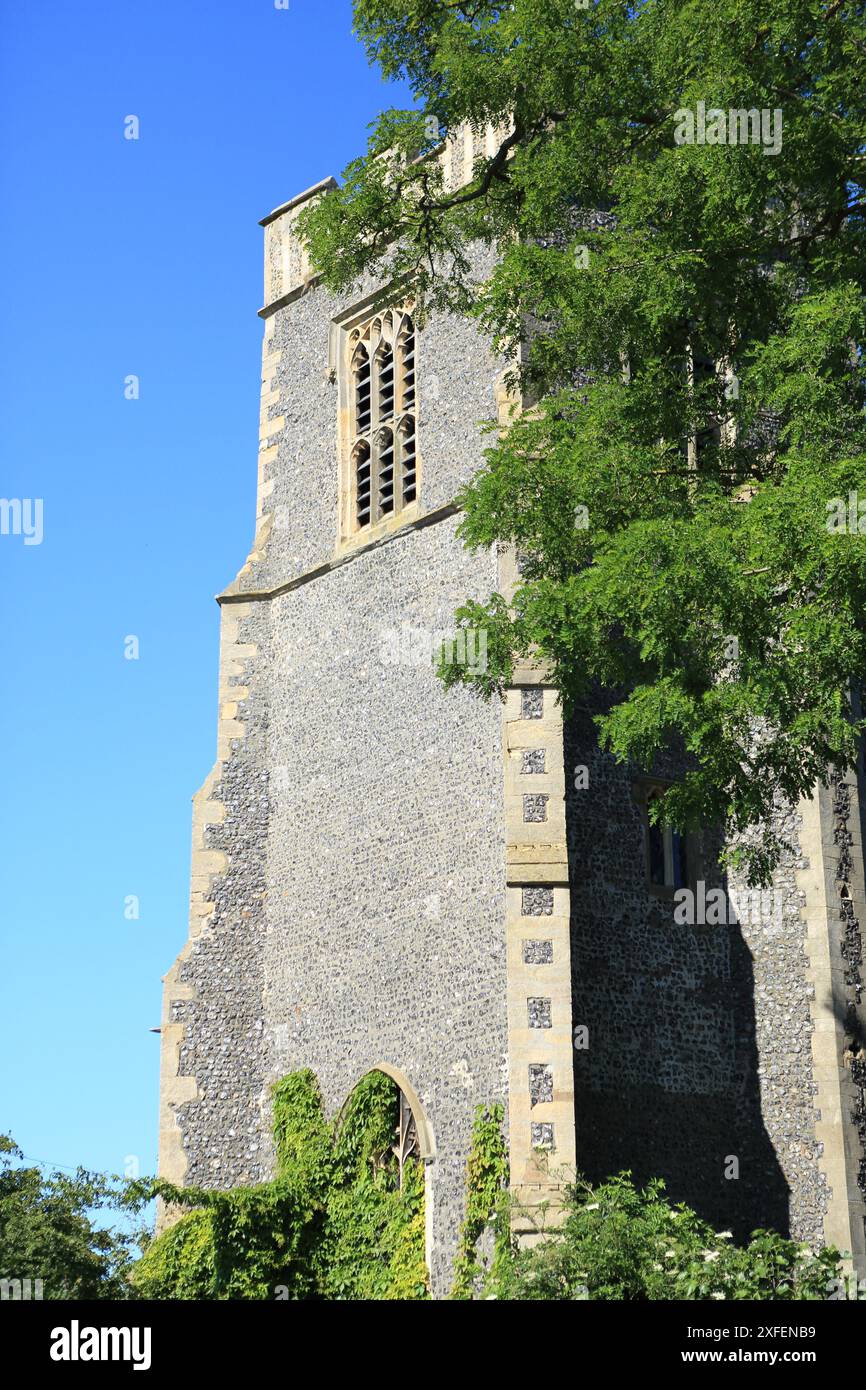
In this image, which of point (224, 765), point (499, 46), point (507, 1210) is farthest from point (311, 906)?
point (499, 46)

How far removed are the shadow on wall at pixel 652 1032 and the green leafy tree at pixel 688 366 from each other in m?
2.82

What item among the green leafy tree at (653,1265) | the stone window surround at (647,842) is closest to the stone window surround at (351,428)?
the stone window surround at (647,842)

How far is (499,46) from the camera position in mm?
15133

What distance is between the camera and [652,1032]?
17469mm

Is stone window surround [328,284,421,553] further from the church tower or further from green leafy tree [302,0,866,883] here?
green leafy tree [302,0,866,883]

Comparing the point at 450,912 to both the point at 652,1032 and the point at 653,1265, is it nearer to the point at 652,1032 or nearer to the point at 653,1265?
the point at 652,1032

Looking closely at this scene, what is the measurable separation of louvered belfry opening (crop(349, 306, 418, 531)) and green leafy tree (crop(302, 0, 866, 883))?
542cm

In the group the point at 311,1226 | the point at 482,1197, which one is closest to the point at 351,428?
the point at 311,1226

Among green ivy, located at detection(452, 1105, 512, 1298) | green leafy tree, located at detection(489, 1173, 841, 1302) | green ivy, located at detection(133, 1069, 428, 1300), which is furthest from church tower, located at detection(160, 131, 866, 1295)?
green leafy tree, located at detection(489, 1173, 841, 1302)

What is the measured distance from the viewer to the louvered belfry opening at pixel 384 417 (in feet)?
69.5

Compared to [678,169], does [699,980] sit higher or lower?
lower

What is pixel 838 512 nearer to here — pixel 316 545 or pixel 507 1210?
pixel 507 1210
